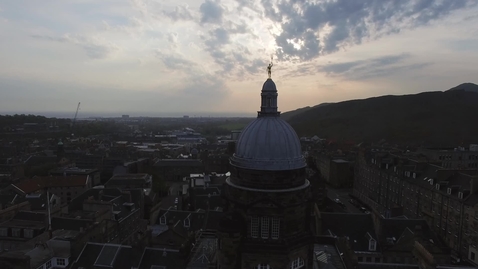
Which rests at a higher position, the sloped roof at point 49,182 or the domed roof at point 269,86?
the domed roof at point 269,86

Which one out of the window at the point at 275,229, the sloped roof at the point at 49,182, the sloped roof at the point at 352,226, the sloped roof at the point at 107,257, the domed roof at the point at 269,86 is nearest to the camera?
the window at the point at 275,229

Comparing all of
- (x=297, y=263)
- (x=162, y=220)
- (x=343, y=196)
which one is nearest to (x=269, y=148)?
(x=297, y=263)

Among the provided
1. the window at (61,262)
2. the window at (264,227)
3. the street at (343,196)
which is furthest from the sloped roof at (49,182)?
the window at (264,227)

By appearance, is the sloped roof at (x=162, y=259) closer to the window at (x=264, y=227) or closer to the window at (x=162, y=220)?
the window at (x=264, y=227)

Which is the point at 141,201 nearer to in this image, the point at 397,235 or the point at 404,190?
the point at 397,235

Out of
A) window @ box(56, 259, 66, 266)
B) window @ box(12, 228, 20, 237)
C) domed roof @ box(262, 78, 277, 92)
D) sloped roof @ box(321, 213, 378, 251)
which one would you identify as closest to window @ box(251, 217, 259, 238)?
domed roof @ box(262, 78, 277, 92)

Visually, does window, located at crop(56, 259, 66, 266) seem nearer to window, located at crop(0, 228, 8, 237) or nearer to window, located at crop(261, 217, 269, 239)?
window, located at crop(0, 228, 8, 237)

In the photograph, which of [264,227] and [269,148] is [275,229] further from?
[269,148]
